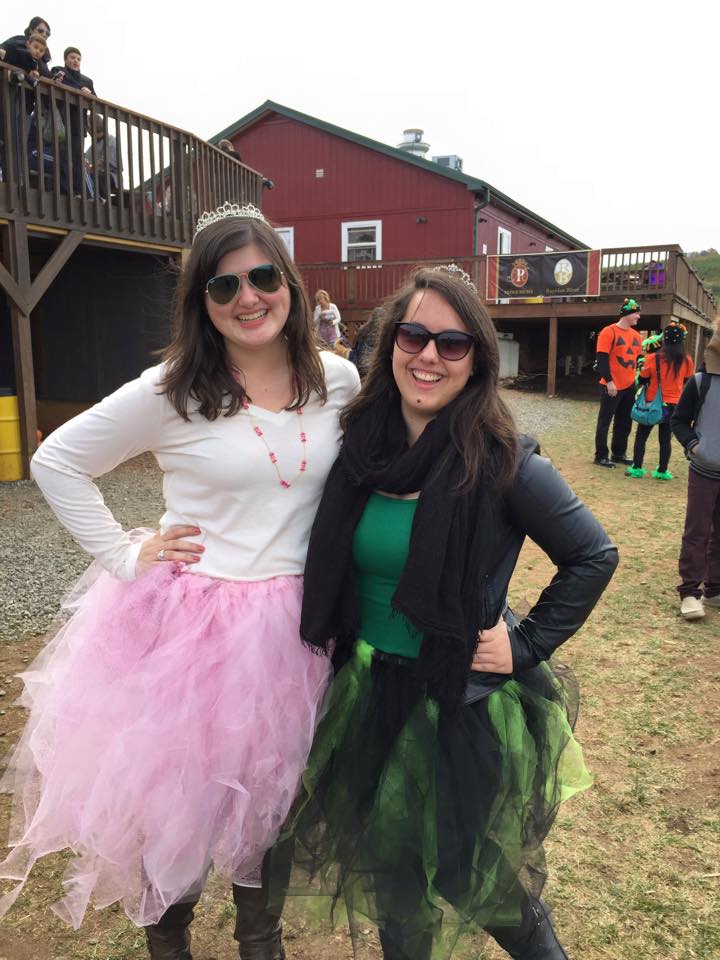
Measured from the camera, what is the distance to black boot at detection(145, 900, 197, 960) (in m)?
2.08

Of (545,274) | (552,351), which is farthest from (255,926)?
(545,274)

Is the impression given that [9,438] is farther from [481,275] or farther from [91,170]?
[481,275]

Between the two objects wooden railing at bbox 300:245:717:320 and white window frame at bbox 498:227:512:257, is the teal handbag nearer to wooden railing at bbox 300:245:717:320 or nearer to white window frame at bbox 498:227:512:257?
wooden railing at bbox 300:245:717:320

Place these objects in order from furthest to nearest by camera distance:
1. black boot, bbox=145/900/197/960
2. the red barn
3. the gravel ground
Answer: the red barn < the gravel ground < black boot, bbox=145/900/197/960

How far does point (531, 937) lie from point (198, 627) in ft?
3.66

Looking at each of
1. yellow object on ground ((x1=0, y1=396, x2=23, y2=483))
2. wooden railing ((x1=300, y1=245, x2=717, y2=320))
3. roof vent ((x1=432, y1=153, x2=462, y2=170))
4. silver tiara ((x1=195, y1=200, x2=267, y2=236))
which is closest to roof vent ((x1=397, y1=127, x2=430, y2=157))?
roof vent ((x1=432, y1=153, x2=462, y2=170))

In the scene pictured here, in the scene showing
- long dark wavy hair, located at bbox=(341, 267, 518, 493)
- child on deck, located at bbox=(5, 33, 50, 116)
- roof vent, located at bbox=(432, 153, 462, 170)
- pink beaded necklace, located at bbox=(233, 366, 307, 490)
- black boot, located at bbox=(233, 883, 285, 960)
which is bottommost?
black boot, located at bbox=(233, 883, 285, 960)

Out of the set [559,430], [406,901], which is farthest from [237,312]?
[559,430]

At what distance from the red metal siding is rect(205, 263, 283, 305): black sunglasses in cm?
1887

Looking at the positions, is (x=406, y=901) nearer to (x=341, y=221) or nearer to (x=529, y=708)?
(x=529, y=708)

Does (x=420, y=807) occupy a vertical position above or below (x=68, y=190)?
below

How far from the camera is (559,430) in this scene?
45.3 feet

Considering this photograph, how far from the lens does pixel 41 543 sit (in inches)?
252

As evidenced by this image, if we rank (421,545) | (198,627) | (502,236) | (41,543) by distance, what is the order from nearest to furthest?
1. (421,545)
2. (198,627)
3. (41,543)
4. (502,236)
